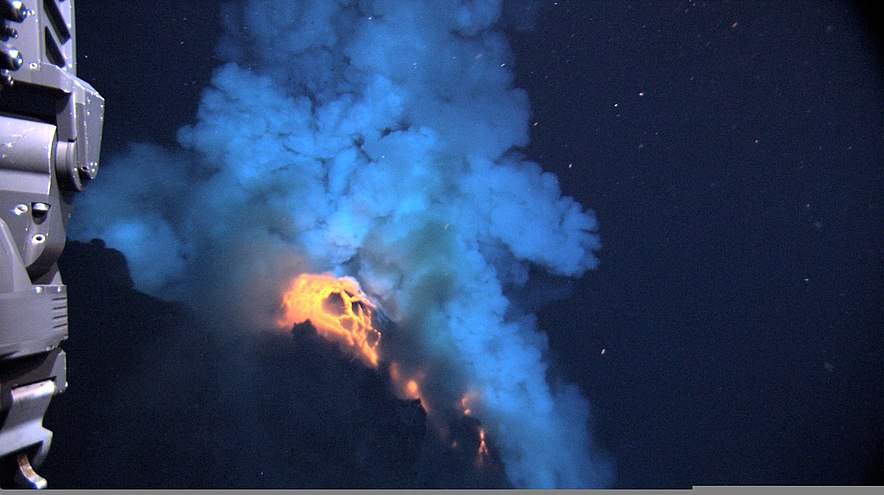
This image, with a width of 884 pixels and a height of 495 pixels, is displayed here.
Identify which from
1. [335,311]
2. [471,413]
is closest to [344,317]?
[335,311]

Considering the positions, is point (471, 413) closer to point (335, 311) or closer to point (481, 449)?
point (481, 449)

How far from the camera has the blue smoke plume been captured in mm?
3959

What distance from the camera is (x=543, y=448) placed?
4.17m

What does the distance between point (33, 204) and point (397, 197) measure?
7.52 ft

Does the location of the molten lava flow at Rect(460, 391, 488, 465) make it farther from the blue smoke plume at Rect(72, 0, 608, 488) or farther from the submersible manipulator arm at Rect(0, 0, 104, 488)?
the submersible manipulator arm at Rect(0, 0, 104, 488)

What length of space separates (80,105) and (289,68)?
66.8 inches

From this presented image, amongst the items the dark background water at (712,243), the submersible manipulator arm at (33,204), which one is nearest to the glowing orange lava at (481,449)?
the dark background water at (712,243)

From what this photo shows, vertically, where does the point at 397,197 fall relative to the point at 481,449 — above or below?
above

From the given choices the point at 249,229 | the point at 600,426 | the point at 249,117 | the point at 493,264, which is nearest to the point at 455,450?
the point at 600,426

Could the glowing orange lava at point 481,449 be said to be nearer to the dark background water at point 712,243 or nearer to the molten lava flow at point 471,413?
the molten lava flow at point 471,413

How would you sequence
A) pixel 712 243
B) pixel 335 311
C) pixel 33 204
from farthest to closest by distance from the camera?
pixel 712 243 → pixel 335 311 → pixel 33 204

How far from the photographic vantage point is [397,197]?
4145 mm

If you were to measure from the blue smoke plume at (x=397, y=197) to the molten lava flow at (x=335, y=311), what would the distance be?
3.9 inches

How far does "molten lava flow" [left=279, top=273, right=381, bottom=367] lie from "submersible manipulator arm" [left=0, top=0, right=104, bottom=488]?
5.26 ft
